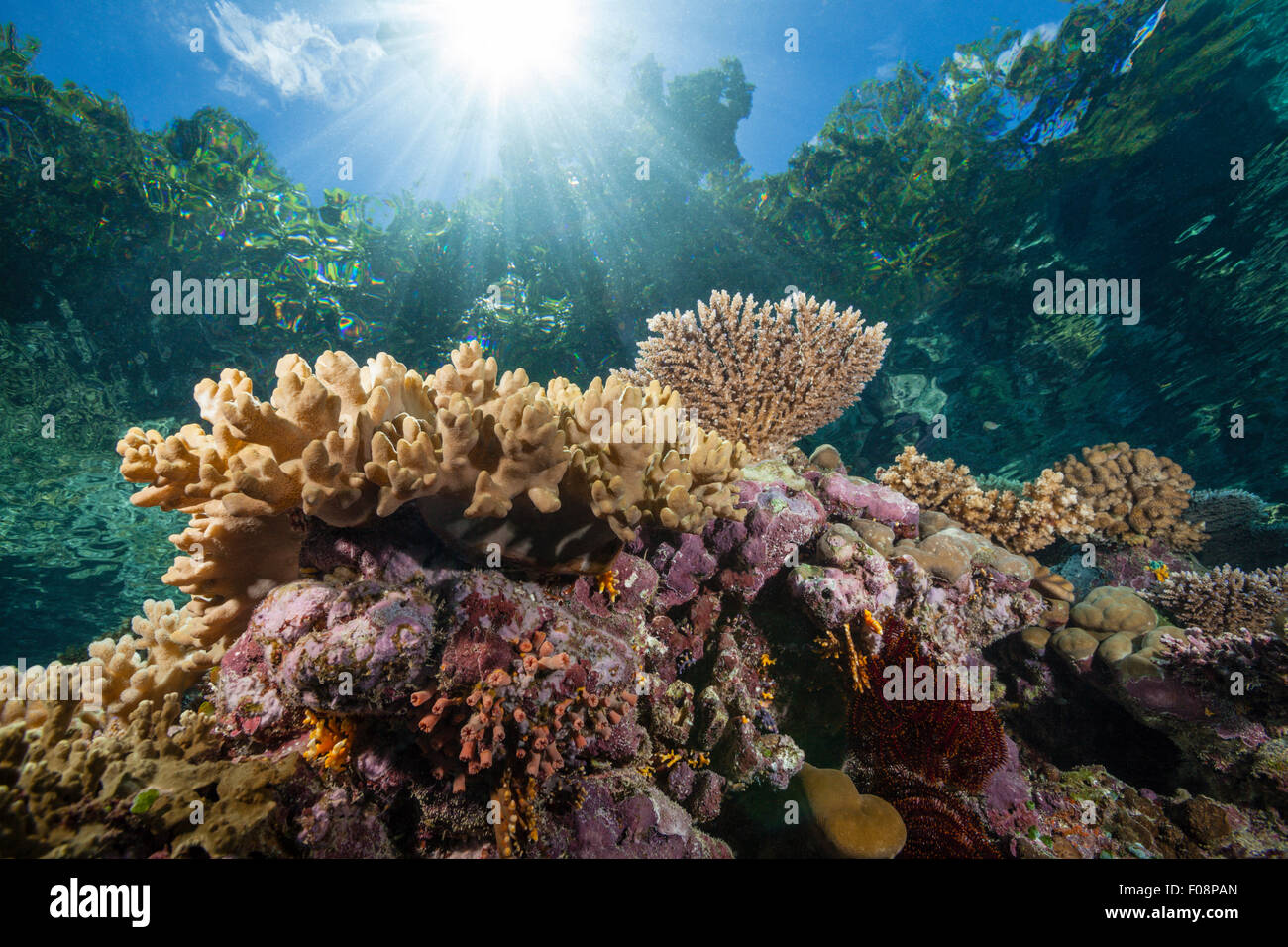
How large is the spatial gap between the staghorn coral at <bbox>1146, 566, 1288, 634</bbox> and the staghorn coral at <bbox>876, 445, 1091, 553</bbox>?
112 cm

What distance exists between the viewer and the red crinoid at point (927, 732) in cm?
326

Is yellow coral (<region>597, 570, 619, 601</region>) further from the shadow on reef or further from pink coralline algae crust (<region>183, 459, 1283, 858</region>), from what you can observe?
the shadow on reef

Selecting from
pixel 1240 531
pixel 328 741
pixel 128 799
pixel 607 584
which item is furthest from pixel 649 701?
pixel 1240 531

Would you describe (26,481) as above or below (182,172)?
below

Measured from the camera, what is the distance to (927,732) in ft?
10.8

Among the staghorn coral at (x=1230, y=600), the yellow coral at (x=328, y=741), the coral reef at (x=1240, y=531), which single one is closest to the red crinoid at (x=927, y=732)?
the yellow coral at (x=328, y=741)

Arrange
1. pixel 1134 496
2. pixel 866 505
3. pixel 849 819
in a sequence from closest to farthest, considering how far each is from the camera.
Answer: pixel 849 819 < pixel 866 505 < pixel 1134 496

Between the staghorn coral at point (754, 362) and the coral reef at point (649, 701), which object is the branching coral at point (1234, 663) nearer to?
the coral reef at point (649, 701)

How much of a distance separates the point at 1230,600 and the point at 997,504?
7.89ft

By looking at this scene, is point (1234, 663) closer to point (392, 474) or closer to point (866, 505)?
point (866, 505)

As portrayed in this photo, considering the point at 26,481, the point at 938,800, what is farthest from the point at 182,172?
the point at 938,800
